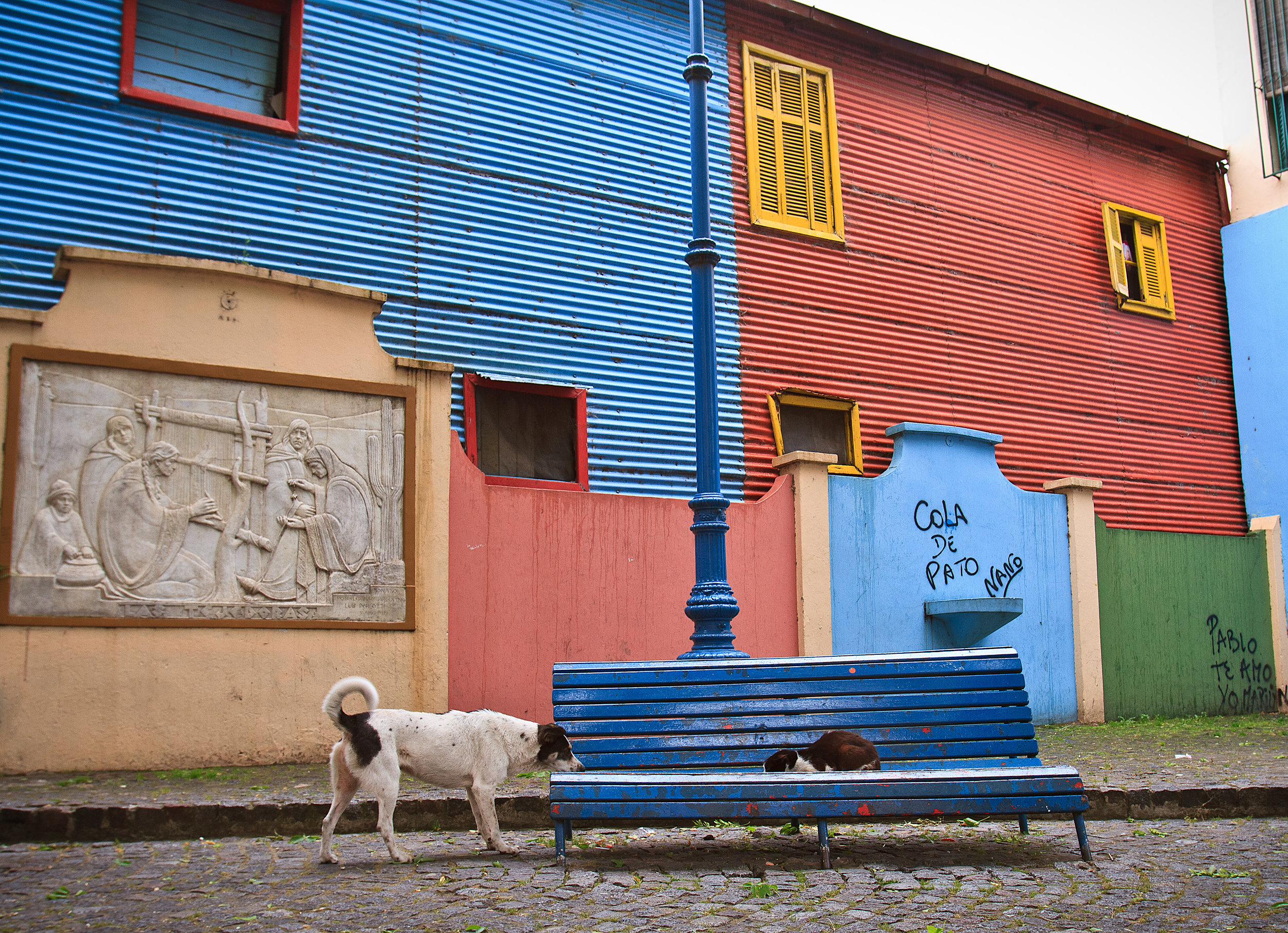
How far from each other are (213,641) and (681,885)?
510 cm

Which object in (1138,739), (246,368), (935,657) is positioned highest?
(246,368)

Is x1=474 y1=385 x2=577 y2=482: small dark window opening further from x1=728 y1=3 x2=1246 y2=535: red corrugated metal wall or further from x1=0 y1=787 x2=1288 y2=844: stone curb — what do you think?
x1=0 y1=787 x2=1288 y2=844: stone curb

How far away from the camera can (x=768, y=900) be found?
4449 mm

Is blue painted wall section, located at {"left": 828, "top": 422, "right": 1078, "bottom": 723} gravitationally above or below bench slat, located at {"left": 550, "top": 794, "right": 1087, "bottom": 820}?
above

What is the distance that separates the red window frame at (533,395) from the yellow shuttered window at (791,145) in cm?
369

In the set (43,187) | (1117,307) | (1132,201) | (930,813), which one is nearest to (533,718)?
(930,813)

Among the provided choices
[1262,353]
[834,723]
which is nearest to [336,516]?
[834,723]

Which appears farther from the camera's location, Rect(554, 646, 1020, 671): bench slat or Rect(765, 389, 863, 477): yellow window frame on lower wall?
Rect(765, 389, 863, 477): yellow window frame on lower wall

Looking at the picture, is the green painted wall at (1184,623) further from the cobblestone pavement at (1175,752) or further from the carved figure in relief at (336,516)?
the carved figure in relief at (336,516)

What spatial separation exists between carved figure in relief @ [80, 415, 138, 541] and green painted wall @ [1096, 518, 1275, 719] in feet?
38.4

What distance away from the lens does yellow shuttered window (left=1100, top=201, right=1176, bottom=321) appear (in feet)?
55.9

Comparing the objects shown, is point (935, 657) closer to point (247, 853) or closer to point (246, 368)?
point (247, 853)

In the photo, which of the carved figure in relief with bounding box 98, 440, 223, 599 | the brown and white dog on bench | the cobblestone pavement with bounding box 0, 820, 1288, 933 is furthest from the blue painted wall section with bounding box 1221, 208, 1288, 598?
the carved figure in relief with bounding box 98, 440, 223, 599

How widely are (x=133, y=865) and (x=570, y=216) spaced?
890cm
